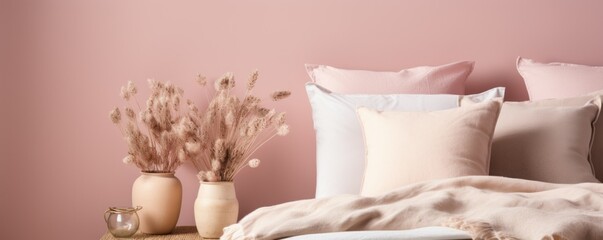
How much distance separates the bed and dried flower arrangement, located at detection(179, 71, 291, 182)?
0.24m

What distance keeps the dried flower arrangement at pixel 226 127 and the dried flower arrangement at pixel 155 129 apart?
7cm

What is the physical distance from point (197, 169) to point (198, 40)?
0.60 metres

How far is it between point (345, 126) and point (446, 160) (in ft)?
1.87

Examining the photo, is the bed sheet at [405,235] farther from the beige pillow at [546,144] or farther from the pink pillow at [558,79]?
the pink pillow at [558,79]

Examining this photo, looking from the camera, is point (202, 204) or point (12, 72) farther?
point (12, 72)

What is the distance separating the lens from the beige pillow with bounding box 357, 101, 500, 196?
9.88 ft

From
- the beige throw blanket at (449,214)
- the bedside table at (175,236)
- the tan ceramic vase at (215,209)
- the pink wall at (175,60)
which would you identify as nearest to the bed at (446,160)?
the beige throw blanket at (449,214)

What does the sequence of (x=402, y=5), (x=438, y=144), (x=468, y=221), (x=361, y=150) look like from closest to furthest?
(x=468, y=221) < (x=438, y=144) < (x=361, y=150) < (x=402, y=5)

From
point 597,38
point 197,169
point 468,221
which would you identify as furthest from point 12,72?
point 597,38

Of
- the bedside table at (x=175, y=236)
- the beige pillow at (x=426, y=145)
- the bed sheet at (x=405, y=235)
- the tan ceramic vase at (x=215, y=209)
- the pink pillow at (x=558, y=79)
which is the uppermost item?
the pink pillow at (x=558, y=79)

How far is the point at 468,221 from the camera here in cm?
215

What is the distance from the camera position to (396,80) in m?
3.73

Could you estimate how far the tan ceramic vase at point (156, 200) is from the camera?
350 centimetres

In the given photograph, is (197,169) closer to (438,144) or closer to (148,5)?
(148,5)
